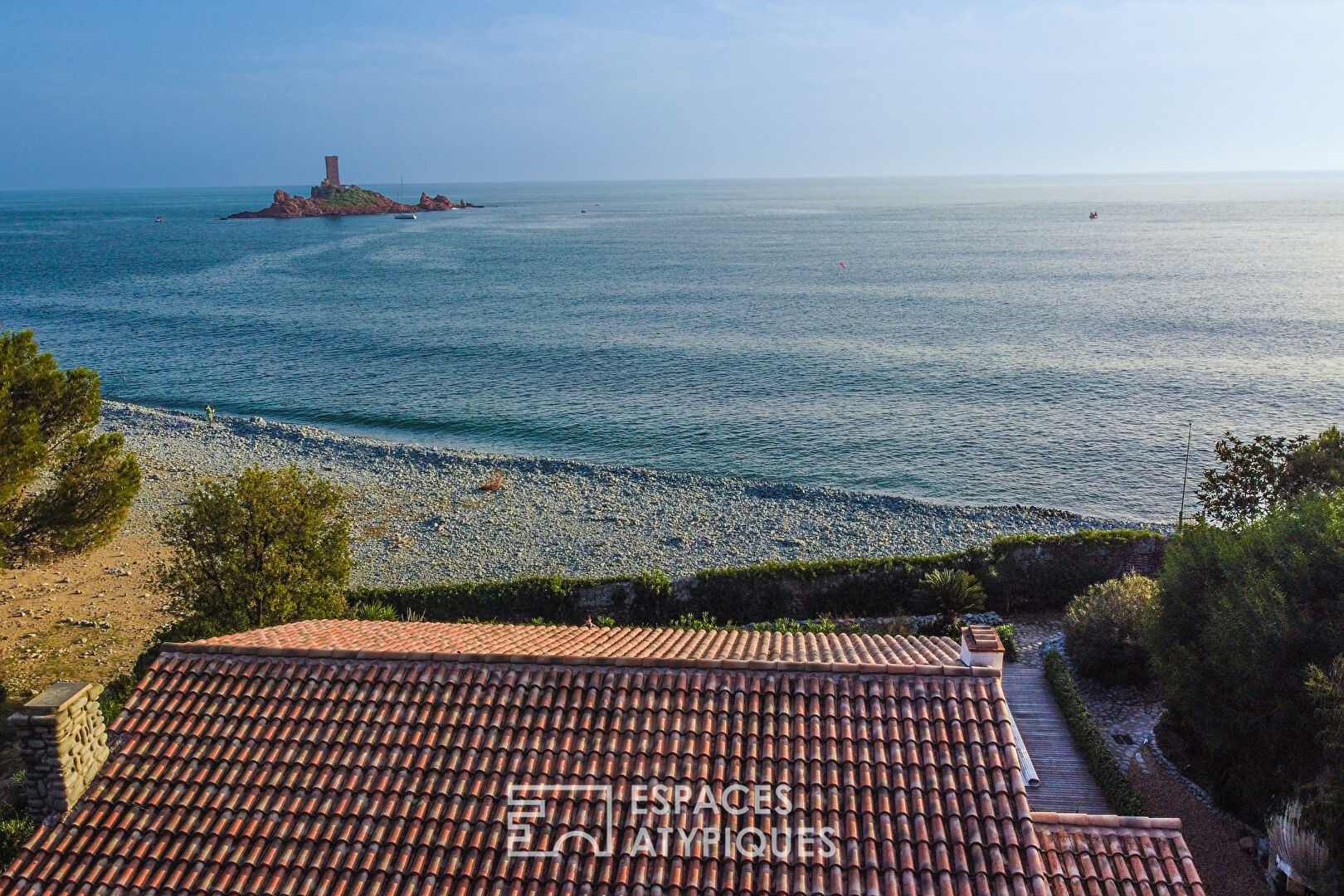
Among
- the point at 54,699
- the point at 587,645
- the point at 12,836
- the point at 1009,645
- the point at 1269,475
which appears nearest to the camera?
the point at 54,699

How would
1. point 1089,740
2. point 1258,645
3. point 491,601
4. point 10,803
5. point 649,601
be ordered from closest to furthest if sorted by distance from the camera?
point 1258,645
point 10,803
point 1089,740
point 491,601
point 649,601

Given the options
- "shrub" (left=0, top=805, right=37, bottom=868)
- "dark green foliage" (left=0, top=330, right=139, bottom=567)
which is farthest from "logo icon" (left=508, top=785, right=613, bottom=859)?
"dark green foliage" (left=0, top=330, right=139, bottom=567)

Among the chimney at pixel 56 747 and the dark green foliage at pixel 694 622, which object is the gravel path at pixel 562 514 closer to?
the dark green foliage at pixel 694 622

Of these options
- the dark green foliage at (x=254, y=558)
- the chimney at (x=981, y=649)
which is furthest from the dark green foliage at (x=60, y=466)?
the chimney at (x=981, y=649)

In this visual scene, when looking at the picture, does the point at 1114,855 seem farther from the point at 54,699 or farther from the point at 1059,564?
the point at 1059,564

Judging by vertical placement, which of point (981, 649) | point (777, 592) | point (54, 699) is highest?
point (981, 649)

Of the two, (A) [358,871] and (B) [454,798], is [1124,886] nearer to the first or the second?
(B) [454,798]

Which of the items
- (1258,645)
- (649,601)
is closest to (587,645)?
(1258,645)
